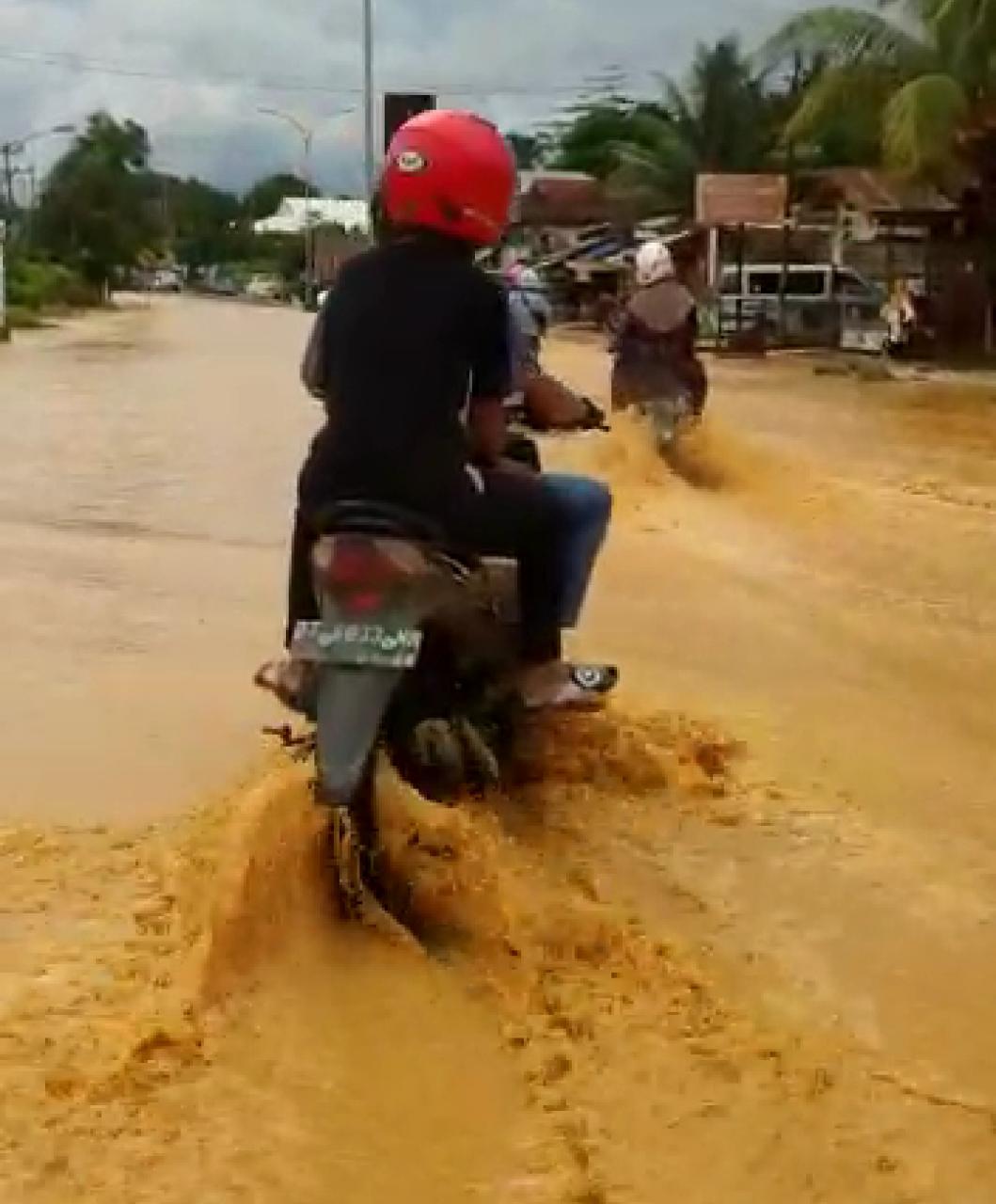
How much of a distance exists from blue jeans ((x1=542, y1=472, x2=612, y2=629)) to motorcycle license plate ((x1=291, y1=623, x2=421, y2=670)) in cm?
73

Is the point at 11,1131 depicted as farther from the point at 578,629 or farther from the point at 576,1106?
the point at 578,629

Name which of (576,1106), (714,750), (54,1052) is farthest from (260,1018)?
(714,750)

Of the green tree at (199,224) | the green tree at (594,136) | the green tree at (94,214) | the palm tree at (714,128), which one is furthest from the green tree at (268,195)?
the palm tree at (714,128)

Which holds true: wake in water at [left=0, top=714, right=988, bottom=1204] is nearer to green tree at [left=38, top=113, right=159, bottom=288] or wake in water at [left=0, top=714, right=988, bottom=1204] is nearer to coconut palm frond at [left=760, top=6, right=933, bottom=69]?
coconut palm frond at [left=760, top=6, right=933, bottom=69]

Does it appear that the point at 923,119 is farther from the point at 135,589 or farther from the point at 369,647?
the point at 369,647

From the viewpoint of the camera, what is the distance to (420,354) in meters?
4.25

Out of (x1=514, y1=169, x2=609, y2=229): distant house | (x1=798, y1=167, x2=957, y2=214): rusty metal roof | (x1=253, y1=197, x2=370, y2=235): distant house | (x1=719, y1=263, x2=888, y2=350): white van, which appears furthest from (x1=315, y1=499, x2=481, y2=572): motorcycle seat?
(x1=253, y1=197, x2=370, y2=235): distant house

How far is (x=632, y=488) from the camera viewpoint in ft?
38.3

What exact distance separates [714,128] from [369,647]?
149 feet

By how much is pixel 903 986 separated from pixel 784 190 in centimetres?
3261

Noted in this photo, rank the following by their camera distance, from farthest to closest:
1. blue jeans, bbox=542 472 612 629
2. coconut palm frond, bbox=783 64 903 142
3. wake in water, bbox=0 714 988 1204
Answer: coconut palm frond, bbox=783 64 903 142 < blue jeans, bbox=542 472 612 629 < wake in water, bbox=0 714 988 1204

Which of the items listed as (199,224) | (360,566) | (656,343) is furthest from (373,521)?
(199,224)

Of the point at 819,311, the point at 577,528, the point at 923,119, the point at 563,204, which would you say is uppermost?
the point at 923,119

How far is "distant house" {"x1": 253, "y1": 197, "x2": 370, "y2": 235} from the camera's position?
83.1m
